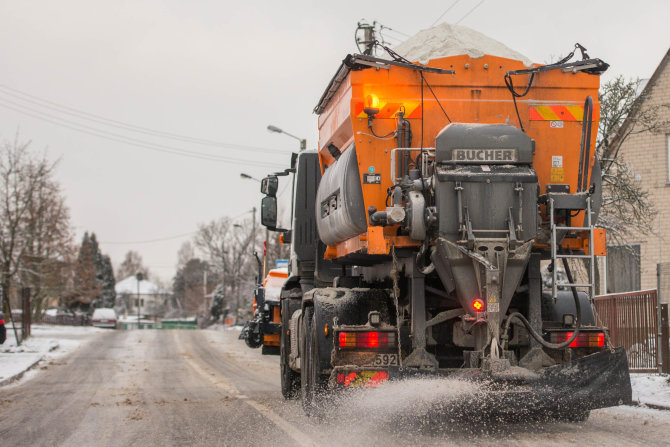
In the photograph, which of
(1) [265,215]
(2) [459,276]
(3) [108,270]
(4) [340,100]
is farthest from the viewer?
(3) [108,270]

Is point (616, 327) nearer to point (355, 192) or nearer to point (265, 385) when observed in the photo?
point (265, 385)

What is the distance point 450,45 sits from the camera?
8.93m

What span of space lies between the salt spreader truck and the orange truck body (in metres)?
0.01

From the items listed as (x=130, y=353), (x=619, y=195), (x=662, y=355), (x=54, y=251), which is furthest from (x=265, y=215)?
(x=54, y=251)

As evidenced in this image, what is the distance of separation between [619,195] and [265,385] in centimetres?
787

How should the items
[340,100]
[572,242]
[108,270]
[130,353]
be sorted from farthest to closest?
[108,270] → [130,353] → [340,100] → [572,242]

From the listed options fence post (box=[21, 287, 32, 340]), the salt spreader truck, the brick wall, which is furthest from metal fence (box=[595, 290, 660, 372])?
fence post (box=[21, 287, 32, 340])

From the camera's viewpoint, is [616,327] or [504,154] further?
[616,327]

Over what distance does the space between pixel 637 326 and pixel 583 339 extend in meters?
5.72

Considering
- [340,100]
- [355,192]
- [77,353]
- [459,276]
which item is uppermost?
[340,100]

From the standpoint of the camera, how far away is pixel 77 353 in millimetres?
26391

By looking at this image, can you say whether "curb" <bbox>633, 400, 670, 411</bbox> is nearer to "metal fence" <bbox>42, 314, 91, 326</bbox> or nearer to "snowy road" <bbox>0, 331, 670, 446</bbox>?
"snowy road" <bbox>0, 331, 670, 446</bbox>

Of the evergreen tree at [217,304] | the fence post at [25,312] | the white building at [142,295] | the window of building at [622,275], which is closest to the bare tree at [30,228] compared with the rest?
the fence post at [25,312]

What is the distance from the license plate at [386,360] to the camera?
7688mm
